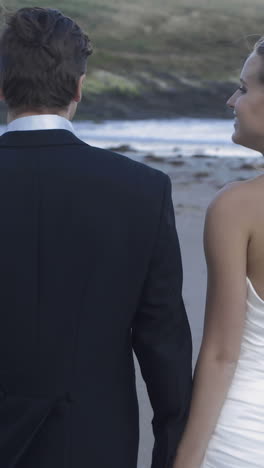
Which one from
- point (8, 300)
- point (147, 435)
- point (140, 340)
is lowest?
point (147, 435)

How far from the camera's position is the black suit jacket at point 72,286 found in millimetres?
2209

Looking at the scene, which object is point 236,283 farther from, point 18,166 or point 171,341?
point 18,166

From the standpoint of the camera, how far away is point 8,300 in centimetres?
222

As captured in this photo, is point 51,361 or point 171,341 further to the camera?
point 171,341

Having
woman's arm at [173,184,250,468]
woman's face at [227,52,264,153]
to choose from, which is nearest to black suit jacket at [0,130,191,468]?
woman's arm at [173,184,250,468]

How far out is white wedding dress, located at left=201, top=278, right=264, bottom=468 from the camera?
7.61 ft

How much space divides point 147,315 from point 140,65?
38107mm

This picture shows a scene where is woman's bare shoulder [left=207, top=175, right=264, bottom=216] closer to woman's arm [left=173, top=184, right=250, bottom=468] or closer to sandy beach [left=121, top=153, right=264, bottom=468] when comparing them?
woman's arm [left=173, top=184, right=250, bottom=468]

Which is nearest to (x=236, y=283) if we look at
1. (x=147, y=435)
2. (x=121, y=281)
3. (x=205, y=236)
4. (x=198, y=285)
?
(x=205, y=236)

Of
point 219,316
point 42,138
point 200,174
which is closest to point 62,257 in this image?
point 42,138

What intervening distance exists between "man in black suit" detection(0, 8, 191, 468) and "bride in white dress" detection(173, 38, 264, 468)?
5.4 inches

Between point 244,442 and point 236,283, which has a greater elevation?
point 236,283

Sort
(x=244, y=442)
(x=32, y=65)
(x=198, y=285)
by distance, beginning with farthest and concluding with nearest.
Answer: (x=198, y=285), (x=244, y=442), (x=32, y=65)

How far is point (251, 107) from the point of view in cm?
233
